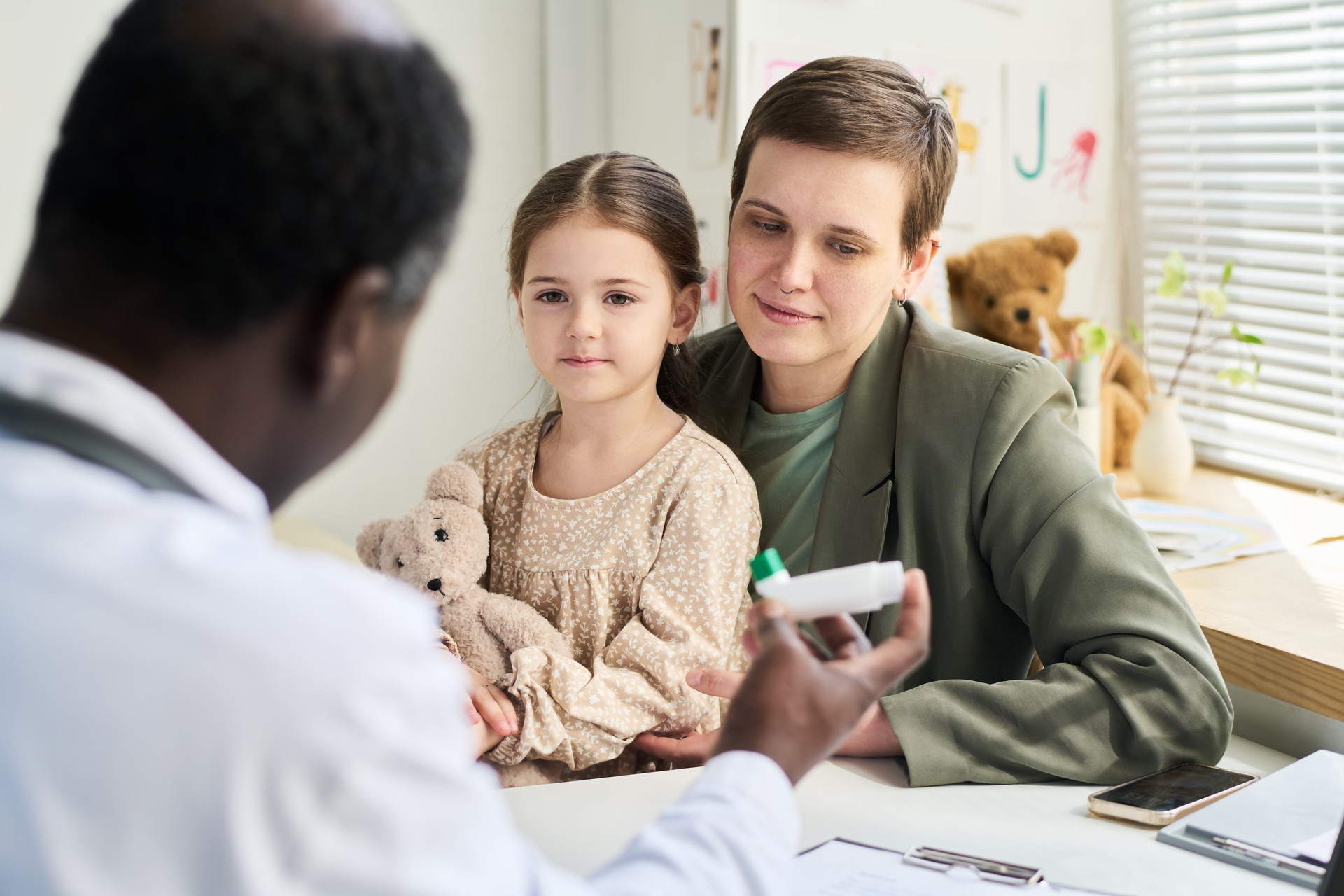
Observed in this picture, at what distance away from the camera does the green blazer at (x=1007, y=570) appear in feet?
3.83

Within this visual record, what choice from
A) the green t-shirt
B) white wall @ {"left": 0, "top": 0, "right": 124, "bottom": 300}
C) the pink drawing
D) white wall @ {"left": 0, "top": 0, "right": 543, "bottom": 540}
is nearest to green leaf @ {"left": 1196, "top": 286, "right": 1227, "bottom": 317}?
the pink drawing

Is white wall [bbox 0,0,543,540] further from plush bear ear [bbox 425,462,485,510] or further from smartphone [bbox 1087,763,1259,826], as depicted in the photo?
smartphone [bbox 1087,763,1259,826]

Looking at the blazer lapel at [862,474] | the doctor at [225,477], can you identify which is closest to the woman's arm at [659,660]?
the blazer lapel at [862,474]

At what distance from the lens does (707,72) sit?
2.28 m

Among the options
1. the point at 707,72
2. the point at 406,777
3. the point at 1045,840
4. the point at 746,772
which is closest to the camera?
the point at 406,777

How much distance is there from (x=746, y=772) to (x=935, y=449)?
797 mm

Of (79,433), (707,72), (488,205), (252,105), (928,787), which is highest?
(707,72)

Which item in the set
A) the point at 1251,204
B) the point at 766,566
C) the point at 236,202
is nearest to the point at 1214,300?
the point at 1251,204

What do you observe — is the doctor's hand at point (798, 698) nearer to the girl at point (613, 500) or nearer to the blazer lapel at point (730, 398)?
the girl at point (613, 500)

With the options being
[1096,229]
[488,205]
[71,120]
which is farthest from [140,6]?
[1096,229]

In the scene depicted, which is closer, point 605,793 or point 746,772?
point 746,772

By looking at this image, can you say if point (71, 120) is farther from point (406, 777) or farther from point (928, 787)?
point (928, 787)

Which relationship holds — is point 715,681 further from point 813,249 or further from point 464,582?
point 813,249

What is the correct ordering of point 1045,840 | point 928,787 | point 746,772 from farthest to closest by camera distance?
1. point 928,787
2. point 1045,840
3. point 746,772
